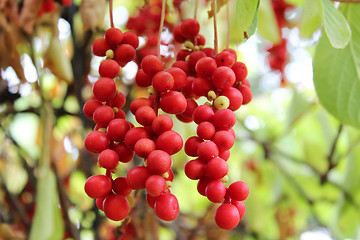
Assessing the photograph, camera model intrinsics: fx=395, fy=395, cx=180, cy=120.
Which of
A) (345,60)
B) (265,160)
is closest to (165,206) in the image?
(345,60)

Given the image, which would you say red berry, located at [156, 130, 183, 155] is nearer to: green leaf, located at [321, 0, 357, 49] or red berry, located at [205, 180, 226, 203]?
red berry, located at [205, 180, 226, 203]

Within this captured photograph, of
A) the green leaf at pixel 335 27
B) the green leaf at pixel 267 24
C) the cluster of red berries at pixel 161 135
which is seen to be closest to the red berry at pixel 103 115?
the cluster of red berries at pixel 161 135

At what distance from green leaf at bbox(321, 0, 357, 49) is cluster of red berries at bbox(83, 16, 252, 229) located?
0.12 metres

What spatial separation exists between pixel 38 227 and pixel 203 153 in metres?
0.53

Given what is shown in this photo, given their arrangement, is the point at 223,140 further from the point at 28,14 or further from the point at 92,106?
the point at 28,14

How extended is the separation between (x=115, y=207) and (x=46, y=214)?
484mm

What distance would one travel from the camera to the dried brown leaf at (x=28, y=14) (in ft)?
2.47

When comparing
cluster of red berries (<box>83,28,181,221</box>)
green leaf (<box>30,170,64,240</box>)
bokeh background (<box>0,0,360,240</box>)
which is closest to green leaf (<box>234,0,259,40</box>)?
bokeh background (<box>0,0,360,240</box>)

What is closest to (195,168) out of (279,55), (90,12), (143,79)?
(143,79)

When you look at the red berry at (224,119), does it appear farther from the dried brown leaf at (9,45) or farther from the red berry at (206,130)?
the dried brown leaf at (9,45)

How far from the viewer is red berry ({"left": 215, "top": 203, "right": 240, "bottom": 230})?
0.38m

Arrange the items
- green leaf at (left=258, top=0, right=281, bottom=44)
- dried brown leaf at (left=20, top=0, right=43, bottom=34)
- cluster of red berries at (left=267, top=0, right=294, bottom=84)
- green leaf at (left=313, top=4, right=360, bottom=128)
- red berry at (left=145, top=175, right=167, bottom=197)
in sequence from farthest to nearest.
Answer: cluster of red berries at (left=267, top=0, right=294, bottom=84), green leaf at (left=258, top=0, right=281, bottom=44), dried brown leaf at (left=20, top=0, right=43, bottom=34), green leaf at (left=313, top=4, right=360, bottom=128), red berry at (left=145, top=175, right=167, bottom=197)

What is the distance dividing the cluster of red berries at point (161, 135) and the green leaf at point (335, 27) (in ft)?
0.38

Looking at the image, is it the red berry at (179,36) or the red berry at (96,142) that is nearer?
the red berry at (96,142)
